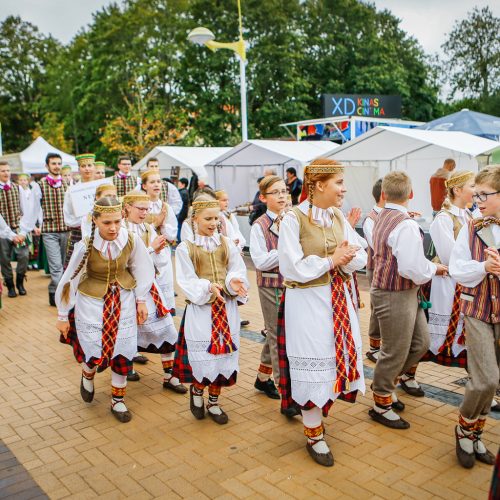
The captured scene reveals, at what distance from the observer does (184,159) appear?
62.4 ft

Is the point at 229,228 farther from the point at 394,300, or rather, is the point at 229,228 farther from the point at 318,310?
the point at 318,310

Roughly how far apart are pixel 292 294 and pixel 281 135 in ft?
98.7

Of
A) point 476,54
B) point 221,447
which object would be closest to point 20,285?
point 221,447

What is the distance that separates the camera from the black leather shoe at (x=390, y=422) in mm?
4348

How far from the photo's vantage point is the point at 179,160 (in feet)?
61.3

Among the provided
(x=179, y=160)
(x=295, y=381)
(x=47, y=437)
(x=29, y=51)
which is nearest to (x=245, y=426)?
(x=295, y=381)

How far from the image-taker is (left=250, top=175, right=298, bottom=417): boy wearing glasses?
471 centimetres

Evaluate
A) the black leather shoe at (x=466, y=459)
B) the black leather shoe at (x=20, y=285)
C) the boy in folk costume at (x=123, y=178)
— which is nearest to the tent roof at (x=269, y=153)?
the boy in folk costume at (x=123, y=178)

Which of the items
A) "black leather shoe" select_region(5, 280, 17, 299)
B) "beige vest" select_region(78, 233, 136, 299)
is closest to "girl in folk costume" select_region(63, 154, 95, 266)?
"beige vest" select_region(78, 233, 136, 299)

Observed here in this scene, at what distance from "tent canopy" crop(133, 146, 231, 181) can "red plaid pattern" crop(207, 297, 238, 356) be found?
13.6 meters

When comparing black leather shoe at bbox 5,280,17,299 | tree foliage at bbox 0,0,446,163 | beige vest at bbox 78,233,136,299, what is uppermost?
tree foliage at bbox 0,0,446,163

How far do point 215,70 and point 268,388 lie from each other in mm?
29373

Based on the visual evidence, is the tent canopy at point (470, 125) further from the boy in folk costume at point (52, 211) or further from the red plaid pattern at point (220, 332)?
the red plaid pattern at point (220, 332)

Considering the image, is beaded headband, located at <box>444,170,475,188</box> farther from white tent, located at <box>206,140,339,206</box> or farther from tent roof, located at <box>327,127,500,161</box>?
white tent, located at <box>206,140,339,206</box>
